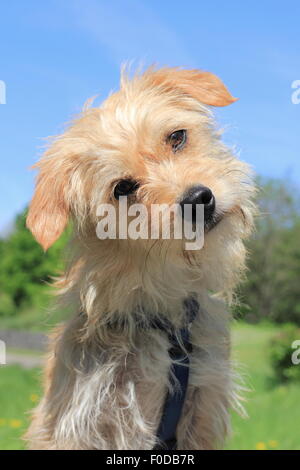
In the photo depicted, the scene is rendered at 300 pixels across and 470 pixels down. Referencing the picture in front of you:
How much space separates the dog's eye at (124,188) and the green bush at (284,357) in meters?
11.4

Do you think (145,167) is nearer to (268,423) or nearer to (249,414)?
(268,423)

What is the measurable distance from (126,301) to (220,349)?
2.58ft

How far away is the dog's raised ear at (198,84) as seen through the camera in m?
3.86

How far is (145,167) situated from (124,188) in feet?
0.66

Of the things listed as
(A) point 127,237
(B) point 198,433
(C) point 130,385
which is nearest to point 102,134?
(A) point 127,237

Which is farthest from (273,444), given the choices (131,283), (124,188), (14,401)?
(14,401)

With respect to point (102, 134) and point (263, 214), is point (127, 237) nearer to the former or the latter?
point (102, 134)

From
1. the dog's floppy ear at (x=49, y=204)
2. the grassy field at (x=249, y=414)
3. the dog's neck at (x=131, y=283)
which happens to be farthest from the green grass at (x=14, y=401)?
the dog's floppy ear at (x=49, y=204)

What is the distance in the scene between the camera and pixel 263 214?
12.7 feet

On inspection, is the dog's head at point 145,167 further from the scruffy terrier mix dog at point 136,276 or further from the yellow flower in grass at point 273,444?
the yellow flower in grass at point 273,444

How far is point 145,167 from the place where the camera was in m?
3.44

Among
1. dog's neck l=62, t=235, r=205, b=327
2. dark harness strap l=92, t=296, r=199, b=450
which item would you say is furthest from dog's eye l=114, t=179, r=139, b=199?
dark harness strap l=92, t=296, r=199, b=450

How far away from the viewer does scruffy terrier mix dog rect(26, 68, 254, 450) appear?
3.45 metres

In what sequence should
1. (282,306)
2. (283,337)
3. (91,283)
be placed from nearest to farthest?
1. (91,283)
2. (283,337)
3. (282,306)
